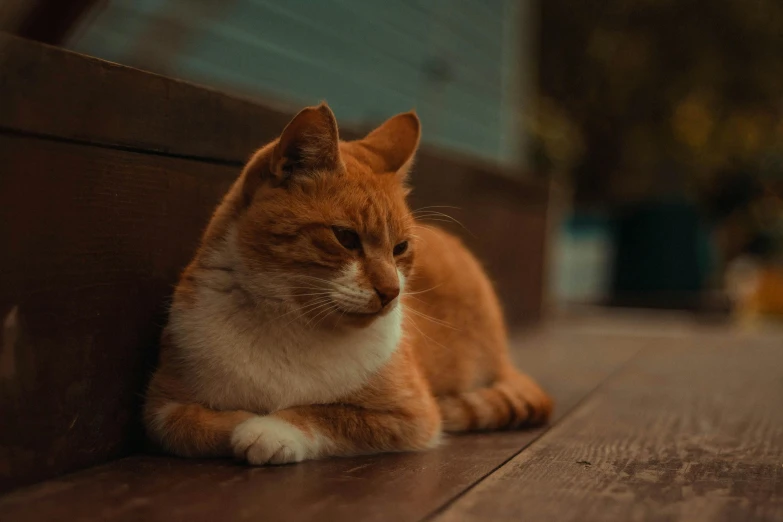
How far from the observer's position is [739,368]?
3.41 meters

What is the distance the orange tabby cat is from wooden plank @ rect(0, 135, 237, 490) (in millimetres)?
78

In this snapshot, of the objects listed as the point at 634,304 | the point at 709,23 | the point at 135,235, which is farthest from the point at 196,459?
the point at 709,23

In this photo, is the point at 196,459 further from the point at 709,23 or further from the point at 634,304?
the point at 709,23

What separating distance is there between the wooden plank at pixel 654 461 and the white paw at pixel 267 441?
38 centimetres

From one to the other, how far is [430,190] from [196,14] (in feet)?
3.76

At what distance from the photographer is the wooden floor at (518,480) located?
52.5 inches

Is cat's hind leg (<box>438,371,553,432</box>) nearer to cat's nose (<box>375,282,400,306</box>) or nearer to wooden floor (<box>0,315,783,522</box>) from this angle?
wooden floor (<box>0,315,783,522</box>)

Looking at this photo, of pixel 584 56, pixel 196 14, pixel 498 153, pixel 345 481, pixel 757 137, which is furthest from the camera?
pixel 584 56

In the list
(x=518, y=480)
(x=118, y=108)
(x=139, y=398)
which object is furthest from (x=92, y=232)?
(x=518, y=480)

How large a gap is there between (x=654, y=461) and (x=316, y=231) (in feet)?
2.94

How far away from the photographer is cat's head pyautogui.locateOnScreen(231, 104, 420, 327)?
164 cm

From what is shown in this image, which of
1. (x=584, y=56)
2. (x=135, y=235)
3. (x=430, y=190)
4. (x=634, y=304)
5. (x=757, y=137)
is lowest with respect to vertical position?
(x=634, y=304)

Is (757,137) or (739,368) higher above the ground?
→ (757,137)

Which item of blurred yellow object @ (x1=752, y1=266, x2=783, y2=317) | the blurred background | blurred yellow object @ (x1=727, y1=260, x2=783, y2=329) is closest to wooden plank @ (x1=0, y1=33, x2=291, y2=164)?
the blurred background
